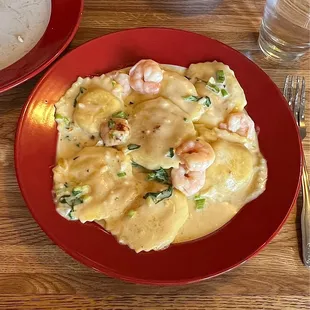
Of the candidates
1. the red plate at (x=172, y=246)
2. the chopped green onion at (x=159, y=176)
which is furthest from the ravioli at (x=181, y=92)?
the chopped green onion at (x=159, y=176)

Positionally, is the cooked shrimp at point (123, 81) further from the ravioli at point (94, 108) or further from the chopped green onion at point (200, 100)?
the chopped green onion at point (200, 100)

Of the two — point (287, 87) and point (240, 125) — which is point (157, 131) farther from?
point (287, 87)

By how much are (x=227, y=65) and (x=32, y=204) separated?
79cm

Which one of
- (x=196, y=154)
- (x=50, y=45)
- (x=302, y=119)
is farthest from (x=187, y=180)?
(x=50, y=45)

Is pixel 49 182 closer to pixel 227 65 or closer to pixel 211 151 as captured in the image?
pixel 211 151

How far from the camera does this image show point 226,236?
4.46 ft

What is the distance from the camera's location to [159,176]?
4.58 feet

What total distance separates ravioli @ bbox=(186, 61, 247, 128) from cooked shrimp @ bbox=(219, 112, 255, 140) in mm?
33

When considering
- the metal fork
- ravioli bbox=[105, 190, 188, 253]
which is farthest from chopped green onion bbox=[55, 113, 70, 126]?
the metal fork

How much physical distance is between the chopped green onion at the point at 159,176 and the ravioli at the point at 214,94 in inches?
9.0

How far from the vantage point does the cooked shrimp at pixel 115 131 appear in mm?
1400

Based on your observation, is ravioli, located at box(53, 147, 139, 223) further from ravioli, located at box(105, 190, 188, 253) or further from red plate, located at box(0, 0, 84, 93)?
red plate, located at box(0, 0, 84, 93)

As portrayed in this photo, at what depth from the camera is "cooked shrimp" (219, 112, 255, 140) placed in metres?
1.47

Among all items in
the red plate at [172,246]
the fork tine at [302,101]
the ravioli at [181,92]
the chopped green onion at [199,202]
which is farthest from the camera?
the fork tine at [302,101]
